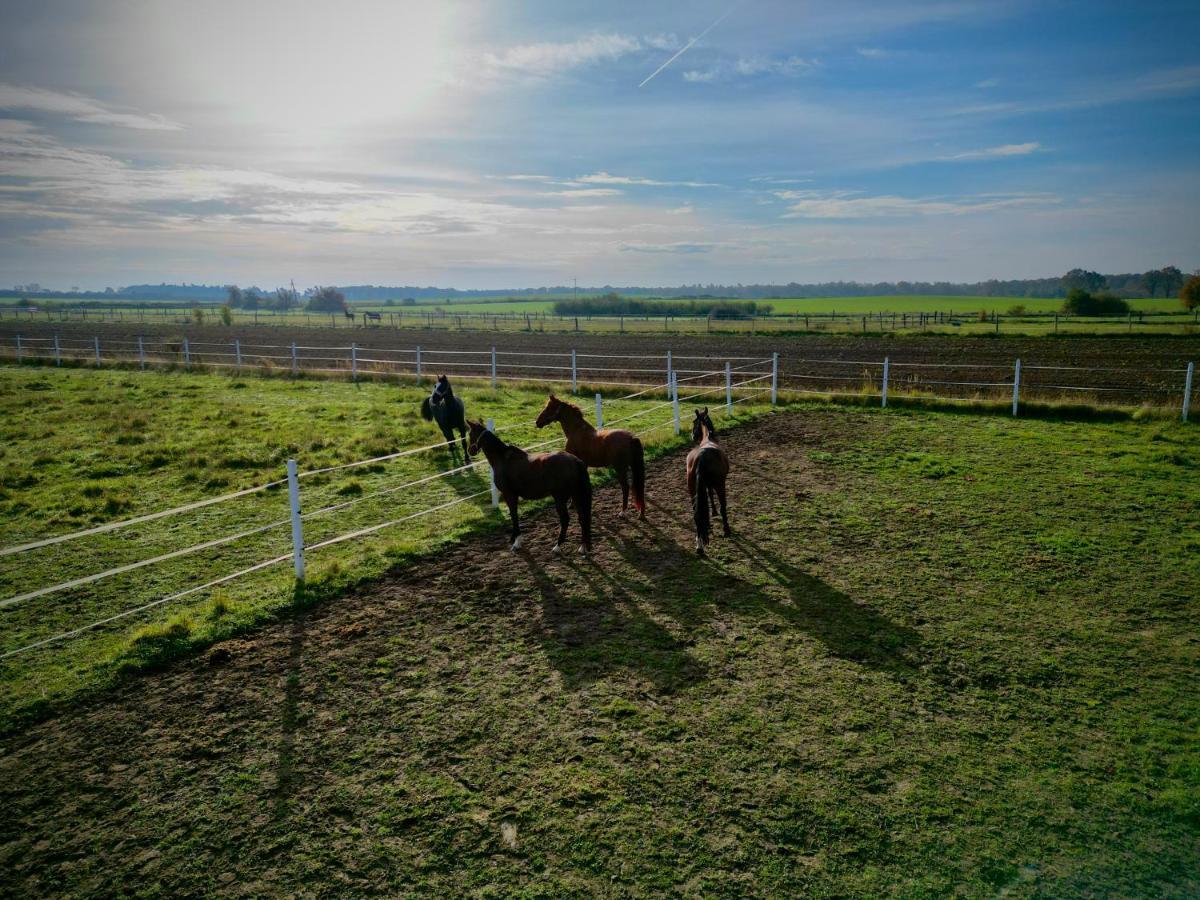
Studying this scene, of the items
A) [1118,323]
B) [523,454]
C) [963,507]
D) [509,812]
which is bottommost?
[509,812]

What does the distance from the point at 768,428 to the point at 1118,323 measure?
38.0 metres

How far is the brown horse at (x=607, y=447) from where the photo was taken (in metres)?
8.80

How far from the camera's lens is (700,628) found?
5.97 meters

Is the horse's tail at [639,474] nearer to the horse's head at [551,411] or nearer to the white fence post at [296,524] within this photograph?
the horse's head at [551,411]

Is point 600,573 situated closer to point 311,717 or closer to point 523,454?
point 523,454

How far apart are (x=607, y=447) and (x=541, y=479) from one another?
60.4 inches

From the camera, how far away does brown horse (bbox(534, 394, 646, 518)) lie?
8.80 m

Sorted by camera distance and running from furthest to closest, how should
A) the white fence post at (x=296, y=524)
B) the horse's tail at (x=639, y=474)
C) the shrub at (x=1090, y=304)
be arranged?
the shrub at (x=1090, y=304) → the horse's tail at (x=639, y=474) → the white fence post at (x=296, y=524)

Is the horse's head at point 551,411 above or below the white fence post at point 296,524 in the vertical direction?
above

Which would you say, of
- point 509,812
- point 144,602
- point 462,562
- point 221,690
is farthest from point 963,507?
point 144,602

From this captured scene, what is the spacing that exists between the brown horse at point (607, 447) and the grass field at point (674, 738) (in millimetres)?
1341

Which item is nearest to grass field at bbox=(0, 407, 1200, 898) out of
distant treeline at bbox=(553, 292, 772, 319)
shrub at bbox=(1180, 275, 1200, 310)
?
shrub at bbox=(1180, 275, 1200, 310)

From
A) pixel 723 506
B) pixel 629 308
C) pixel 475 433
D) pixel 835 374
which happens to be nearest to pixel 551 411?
pixel 475 433

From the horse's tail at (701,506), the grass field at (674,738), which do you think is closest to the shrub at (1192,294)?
the grass field at (674,738)
